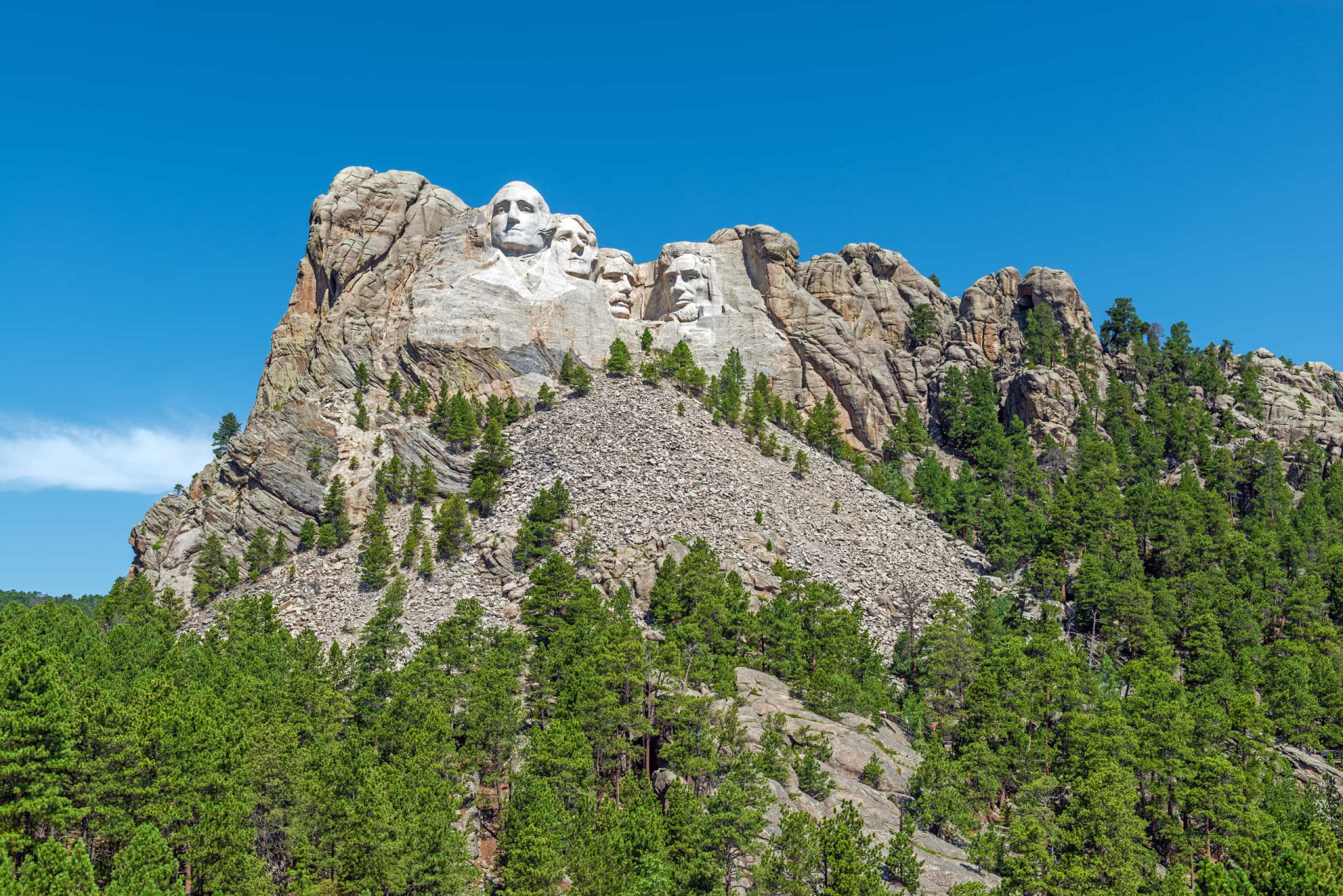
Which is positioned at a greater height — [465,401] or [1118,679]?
[465,401]

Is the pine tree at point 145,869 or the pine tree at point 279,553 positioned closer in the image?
the pine tree at point 145,869

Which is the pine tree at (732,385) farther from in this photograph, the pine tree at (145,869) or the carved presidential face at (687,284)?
the pine tree at (145,869)

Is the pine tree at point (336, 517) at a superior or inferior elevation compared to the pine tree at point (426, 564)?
superior

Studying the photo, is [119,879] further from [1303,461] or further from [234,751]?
[1303,461]

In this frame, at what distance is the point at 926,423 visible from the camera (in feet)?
431

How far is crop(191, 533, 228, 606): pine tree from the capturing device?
86.4 metres

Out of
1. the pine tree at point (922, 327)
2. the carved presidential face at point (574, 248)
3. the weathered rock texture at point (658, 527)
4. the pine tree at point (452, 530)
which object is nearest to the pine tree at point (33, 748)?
the weathered rock texture at point (658, 527)

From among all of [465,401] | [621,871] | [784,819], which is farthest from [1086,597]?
[465,401]

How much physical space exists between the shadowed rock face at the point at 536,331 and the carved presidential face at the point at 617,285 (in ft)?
1.16

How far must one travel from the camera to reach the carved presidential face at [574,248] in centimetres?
Result: 12681

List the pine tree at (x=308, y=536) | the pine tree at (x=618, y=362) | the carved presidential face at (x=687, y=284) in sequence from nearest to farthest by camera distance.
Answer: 1. the pine tree at (x=308, y=536)
2. the pine tree at (x=618, y=362)
3. the carved presidential face at (x=687, y=284)

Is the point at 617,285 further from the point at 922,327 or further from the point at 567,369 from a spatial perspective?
the point at 922,327

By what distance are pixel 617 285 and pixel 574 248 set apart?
10.3 m

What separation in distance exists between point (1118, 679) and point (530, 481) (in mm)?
58000
